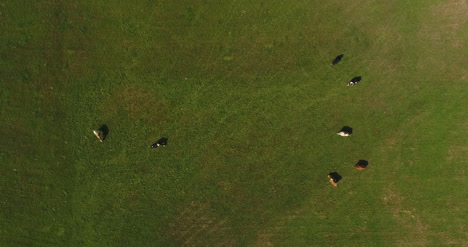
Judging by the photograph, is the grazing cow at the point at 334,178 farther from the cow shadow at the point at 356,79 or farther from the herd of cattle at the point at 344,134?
the cow shadow at the point at 356,79

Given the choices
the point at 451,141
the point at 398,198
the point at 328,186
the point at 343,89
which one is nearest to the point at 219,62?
the point at 343,89

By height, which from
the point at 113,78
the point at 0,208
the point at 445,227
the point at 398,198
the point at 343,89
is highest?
the point at 113,78

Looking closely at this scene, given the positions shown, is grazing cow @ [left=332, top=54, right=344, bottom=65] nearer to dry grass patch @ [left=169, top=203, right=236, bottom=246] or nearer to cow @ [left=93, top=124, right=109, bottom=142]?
dry grass patch @ [left=169, top=203, right=236, bottom=246]

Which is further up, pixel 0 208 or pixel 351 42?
pixel 351 42

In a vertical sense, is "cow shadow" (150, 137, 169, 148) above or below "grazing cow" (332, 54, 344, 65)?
below

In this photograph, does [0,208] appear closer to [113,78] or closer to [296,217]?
[113,78]

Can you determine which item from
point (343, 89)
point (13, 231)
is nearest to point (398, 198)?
point (343, 89)

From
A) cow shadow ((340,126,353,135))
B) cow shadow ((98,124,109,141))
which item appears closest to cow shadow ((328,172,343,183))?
cow shadow ((340,126,353,135))
